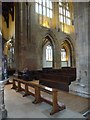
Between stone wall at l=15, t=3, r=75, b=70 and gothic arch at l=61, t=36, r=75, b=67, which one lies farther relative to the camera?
gothic arch at l=61, t=36, r=75, b=67

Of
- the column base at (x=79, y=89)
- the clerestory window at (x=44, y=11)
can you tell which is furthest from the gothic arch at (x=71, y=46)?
the column base at (x=79, y=89)

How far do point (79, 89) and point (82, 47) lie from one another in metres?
1.65

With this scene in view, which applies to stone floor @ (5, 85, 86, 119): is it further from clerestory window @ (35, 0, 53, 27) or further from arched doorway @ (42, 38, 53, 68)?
arched doorway @ (42, 38, 53, 68)

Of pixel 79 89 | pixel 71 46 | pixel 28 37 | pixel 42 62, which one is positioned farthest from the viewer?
pixel 71 46

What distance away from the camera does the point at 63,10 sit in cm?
1850

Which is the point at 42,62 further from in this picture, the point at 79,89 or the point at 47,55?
the point at 79,89

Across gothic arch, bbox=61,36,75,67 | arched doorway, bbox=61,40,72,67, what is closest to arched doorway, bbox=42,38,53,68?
arched doorway, bbox=61,40,72,67

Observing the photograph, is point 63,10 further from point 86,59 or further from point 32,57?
point 86,59

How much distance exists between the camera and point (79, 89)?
6.23 m

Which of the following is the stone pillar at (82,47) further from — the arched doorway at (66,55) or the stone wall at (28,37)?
the arched doorway at (66,55)

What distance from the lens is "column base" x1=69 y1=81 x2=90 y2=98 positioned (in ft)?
19.1

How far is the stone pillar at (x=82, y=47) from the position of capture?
6.19m

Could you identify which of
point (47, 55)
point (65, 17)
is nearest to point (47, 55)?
point (47, 55)

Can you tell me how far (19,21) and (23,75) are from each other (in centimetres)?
475
